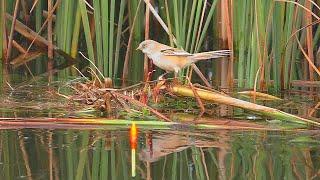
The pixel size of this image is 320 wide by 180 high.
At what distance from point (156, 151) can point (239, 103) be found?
857mm

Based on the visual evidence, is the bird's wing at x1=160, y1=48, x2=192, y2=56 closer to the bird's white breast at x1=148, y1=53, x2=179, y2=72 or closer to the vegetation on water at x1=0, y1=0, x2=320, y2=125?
the bird's white breast at x1=148, y1=53, x2=179, y2=72

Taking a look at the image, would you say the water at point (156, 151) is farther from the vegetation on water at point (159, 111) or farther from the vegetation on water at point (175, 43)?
the vegetation on water at point (175, 43)

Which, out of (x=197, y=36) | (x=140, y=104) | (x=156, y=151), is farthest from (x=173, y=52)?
(x=156, y=151)

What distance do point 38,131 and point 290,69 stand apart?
241 cm

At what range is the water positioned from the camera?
371 centimetres

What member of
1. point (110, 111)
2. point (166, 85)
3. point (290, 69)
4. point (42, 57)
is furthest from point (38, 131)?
point (42, 57)

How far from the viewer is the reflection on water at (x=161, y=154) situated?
3695mm

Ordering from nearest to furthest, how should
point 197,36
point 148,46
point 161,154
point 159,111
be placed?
point 161,154, point 159,111, point 148,46, point 197,36

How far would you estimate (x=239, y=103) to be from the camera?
4.74 meters

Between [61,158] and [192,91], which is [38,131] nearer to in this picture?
[61,158]

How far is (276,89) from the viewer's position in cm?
598

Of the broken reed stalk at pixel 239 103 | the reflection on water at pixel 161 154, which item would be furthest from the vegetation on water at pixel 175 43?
the reflection on water at pixel 161 154

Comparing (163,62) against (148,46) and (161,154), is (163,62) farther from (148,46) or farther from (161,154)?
(161,154)

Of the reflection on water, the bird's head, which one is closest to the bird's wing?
the bird's head
